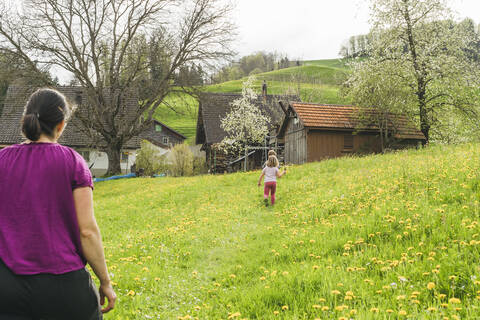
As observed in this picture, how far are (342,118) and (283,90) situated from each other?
33.4 m

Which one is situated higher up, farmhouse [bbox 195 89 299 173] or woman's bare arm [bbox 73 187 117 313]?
farmhouse [bbox 195 89 299 173]

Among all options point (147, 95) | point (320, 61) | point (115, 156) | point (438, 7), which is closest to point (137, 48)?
point (147, 95)

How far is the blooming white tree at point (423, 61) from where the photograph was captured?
982 inches

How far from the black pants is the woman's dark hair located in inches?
32.2

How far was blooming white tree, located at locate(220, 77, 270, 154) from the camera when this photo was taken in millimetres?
38562

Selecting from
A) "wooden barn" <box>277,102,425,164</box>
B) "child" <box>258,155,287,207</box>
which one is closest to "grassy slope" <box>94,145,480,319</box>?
"child" <box>258,155,287,207</box>

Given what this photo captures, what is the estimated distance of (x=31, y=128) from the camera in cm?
240


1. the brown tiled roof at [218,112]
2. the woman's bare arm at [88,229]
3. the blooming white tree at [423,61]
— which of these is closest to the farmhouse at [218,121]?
the brown tiled roof at [218,112]

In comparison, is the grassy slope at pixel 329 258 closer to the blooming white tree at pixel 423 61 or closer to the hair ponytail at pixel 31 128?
the hair ponytail at pixel 31 128

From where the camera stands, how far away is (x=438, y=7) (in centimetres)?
2625

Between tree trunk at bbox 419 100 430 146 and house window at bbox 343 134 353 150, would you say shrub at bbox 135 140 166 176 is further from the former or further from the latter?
tree trunk at bbox 419 100 430 146

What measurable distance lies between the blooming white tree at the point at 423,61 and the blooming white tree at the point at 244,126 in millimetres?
13527

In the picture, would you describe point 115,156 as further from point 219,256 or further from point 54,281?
point 54,281

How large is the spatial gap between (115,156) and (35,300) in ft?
108
